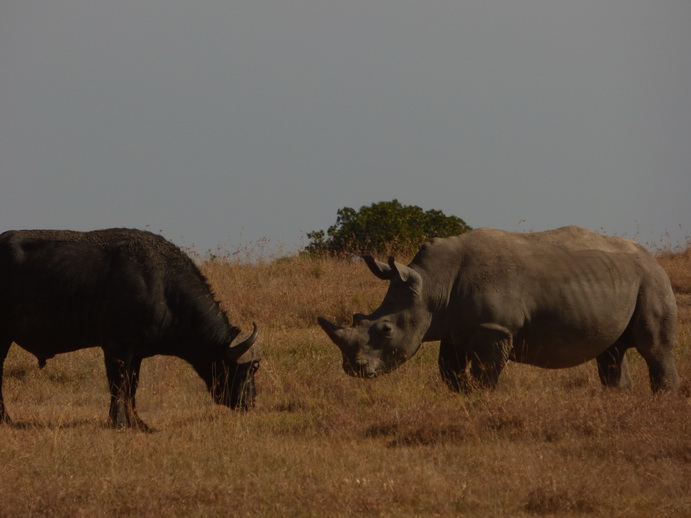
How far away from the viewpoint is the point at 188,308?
11156mm

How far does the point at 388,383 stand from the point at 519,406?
2317 mm

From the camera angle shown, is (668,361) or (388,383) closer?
(668,361)

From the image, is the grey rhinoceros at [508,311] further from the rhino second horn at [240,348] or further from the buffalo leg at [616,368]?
the rhino second horn at [240,348]

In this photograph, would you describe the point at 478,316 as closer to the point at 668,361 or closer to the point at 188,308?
the point at 668,361

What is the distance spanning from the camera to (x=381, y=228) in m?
21.9

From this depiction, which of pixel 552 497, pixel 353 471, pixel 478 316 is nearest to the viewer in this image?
pixel 552 497

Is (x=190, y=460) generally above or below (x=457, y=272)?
below

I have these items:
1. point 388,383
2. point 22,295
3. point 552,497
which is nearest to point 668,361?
point 388,383

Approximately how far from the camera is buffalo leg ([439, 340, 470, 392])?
11055 mm

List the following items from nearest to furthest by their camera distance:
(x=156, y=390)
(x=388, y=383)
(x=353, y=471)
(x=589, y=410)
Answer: (x=353, y=471), (x=589, y=410), (x=388, y=383), (x=156, y=390)

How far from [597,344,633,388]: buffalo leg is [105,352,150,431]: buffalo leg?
4965mm

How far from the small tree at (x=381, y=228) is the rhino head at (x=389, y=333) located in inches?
399

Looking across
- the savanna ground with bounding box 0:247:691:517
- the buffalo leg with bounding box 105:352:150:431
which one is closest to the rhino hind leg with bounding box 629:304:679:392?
the savanna ground with bounding box 0:247:691:517

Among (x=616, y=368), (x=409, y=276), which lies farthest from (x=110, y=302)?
(x=616, y=368)
